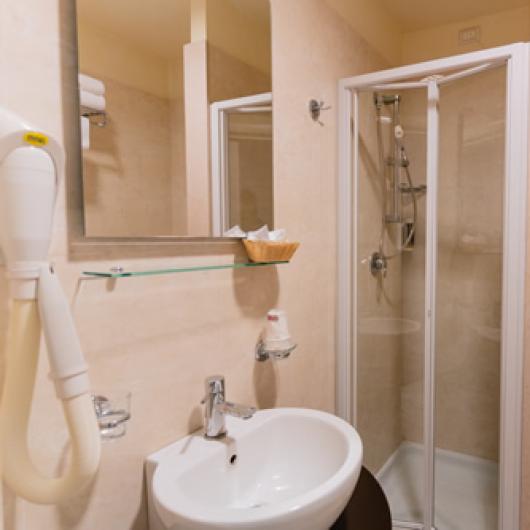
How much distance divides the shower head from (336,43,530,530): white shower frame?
1.40m

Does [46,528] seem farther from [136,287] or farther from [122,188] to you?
[122,188]

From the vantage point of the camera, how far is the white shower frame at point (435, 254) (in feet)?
5.16

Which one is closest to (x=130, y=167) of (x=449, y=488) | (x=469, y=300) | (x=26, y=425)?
(x=26, y=425)

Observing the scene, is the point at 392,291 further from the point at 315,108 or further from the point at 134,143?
the point at 134,143

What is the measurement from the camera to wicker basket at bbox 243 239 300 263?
1.27 meters

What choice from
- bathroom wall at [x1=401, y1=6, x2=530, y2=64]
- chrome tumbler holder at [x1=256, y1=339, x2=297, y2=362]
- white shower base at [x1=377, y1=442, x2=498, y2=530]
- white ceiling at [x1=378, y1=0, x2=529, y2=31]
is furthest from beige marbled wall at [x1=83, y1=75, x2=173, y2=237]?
bathroom wall at [x1=401, y1=6, x2=530, y2=64]

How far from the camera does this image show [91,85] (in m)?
0.89

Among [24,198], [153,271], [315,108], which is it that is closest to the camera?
[24,198]

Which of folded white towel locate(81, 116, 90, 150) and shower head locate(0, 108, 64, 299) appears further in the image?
folded white towel locate(81, 116, 90, 150)

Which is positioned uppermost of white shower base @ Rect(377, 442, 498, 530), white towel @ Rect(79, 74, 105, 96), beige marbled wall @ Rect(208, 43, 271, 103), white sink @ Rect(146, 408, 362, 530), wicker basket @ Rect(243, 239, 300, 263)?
beige marbled wall @ Rect(208, 43, 271, 103)

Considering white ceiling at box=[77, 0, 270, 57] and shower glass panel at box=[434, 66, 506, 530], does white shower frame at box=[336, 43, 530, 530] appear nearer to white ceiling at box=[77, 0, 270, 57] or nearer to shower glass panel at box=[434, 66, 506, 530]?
shower glass panel at box=[434, 66, 506, 530]

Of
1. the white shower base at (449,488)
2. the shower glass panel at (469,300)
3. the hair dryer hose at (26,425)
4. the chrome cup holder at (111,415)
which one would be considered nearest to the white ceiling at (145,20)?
the hair dryer hose at (26,425)

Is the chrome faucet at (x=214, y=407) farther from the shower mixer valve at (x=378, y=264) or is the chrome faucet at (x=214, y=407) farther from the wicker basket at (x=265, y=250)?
the shower mixer valve at (x=378, y=264)

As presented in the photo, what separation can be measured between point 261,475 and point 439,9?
249 cm
